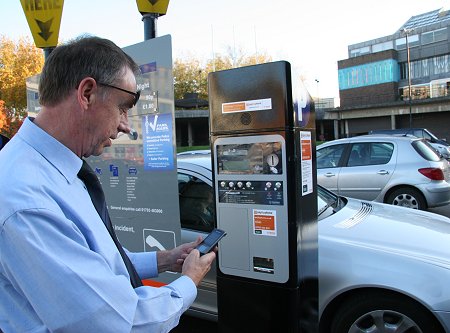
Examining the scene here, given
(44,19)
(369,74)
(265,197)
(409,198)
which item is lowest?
(409,198)

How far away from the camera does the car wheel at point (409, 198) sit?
694 cm

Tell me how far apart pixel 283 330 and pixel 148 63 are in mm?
2203

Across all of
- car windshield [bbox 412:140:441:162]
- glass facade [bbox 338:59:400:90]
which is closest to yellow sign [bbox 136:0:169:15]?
car windshield [bbox 412:140:441:162]

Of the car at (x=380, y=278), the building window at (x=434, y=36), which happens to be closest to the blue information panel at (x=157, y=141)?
the car at (x=380, y=278)

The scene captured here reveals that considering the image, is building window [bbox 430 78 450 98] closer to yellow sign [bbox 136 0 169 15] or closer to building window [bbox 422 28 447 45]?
building window [bbox 422 28 447 45]

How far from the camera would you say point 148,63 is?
126 inches

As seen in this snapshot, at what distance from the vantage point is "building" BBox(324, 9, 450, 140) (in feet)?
141

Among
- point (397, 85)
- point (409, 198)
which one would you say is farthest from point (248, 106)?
point (397, 85)

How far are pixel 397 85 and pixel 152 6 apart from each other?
52.8m

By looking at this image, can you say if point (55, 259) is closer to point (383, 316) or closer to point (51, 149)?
point (51, 149)

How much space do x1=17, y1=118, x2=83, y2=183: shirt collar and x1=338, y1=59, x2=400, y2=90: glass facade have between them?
53.9 m

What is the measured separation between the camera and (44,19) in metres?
4.19

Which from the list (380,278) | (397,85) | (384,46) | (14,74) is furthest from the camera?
(384,46)

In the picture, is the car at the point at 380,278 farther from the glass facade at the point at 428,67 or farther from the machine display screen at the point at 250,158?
the glass facade at the point at 428,67
